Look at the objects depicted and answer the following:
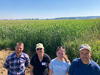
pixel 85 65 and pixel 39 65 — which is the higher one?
pixel 85 65

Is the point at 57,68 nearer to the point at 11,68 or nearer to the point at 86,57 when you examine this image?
the point at 86,57

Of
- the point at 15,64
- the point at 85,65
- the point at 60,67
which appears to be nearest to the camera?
the point at 85,65

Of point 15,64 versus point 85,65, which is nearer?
point 85,65

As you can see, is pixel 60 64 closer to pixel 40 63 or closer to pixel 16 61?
pixel 40 63

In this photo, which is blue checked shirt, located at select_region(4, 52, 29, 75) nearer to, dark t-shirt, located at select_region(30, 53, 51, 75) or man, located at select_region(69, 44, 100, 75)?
dark t-shirt, located at select_region(30, 53, 51, 75)

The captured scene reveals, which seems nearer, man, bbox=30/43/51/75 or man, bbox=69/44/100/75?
man, bbox=69/44/100/75

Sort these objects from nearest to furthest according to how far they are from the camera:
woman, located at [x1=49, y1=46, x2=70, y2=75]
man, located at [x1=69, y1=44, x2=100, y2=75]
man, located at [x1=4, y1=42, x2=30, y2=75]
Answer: man, located at [x1=69, y1=44, x2=100, y2=75] < woman, located at [x1=49, y1=46, x2=70, y2=75] < man, located at [x1=4, y1=42, x2=30, y2=75]

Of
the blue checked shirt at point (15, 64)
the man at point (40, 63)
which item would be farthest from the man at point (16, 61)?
the man at point (40, 63)

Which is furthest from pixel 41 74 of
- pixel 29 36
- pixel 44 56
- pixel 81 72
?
pixel 29 36

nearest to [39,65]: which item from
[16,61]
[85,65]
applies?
[16,61]

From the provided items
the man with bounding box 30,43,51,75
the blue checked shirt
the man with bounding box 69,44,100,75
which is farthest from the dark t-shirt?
the man with bounding box 69,44,100,75

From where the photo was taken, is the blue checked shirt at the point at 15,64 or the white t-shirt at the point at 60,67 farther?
the blue checked shirt at the point at 15,64

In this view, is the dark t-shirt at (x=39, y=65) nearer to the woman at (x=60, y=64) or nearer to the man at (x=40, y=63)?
the man at (x=40, y=63)

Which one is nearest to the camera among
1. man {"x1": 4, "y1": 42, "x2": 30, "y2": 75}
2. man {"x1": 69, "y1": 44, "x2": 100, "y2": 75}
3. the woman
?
man {"x1": 69, "y1": 44, "x2": 100, "y2": 75}
